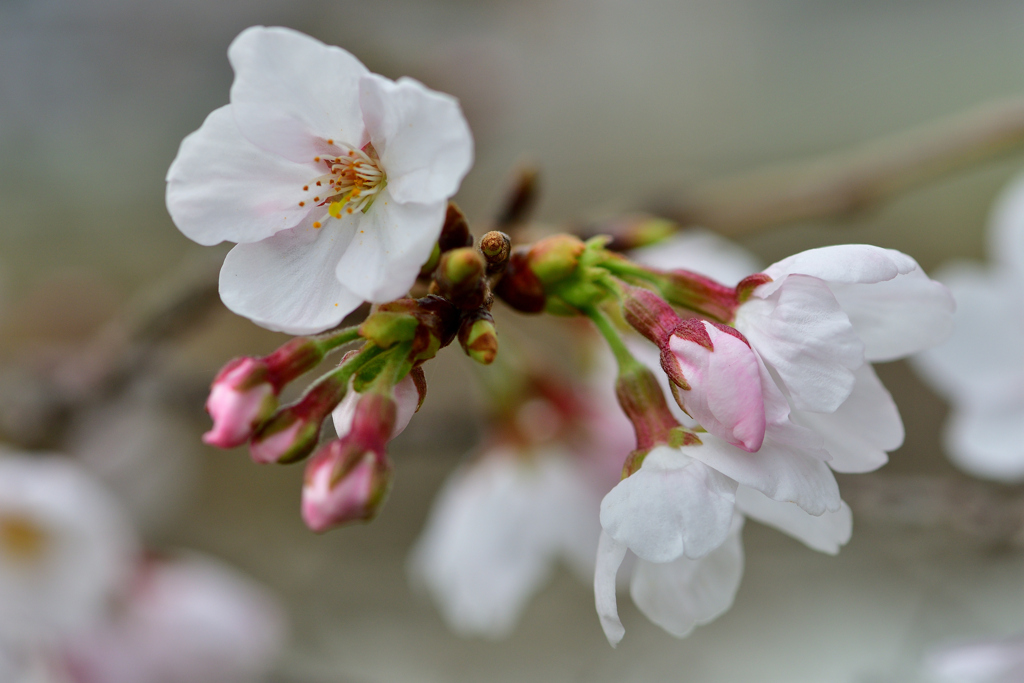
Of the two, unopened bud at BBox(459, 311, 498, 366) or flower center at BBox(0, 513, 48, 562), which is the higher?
unopened bud at BBox(459, 311, 498, 366)

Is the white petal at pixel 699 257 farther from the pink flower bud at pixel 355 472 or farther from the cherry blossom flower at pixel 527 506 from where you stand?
the pink flower bud at pixel 355 472

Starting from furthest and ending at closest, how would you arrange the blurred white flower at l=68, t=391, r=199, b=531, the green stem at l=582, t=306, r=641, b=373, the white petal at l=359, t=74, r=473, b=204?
the blurred white flower at l=68, t=391, r=199, b=531 → the green stem at l=582, t=306, r=641, b=373 → the white petal at l=359, t=74, r=473, b=204

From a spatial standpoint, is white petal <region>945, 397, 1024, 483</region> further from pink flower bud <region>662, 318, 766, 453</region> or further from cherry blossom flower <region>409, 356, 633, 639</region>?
pink flower bud <region>662, 318, 766, 453</region>

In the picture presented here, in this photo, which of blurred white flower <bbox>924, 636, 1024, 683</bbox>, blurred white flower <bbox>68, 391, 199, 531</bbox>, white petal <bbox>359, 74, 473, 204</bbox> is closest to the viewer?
white petal <bbox>359, 74, 473, 204</bbox>

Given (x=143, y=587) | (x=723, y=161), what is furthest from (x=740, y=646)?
(x=723, y=161)

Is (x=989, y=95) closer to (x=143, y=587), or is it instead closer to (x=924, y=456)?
(x=924, y=456)

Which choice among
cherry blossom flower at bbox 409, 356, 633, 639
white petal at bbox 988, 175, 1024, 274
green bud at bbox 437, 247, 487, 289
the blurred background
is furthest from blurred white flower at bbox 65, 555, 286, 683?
white petal at bbox 988, 175, 1024, 274
